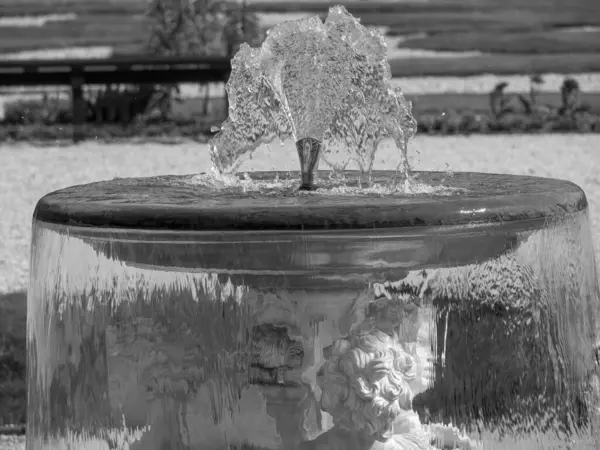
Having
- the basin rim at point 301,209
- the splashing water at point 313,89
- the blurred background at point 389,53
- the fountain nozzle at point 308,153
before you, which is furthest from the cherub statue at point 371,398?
the blurred background at point 389,53

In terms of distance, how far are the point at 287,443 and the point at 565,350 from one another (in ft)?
2.07

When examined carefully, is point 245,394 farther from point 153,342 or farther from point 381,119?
point 381,119

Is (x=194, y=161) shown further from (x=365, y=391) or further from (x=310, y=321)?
(x=365, y=391)

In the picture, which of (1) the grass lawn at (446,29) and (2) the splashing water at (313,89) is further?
(1) the grass lawn at (446,29)

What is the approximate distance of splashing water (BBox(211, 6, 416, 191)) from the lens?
11.0ft

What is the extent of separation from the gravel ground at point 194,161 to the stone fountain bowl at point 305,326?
14.2ft

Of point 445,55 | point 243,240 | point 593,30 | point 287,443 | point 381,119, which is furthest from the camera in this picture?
point 593,30

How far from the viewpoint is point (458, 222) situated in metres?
2.31

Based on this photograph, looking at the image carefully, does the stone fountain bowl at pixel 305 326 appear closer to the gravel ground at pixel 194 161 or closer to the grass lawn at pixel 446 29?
the gravel ground at pixel 194 161

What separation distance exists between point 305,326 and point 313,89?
3.57 feet

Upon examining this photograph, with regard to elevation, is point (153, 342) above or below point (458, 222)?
below

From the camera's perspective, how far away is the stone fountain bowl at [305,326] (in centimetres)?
235

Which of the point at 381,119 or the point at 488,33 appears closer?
the point at 381,119

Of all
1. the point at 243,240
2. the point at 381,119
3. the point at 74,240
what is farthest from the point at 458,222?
the point at 381,119
